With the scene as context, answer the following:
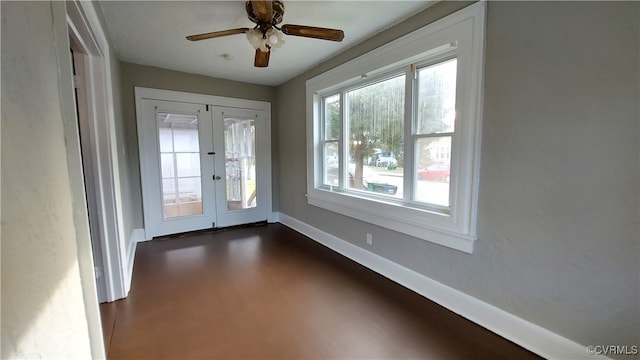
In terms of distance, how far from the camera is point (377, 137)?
2.92m

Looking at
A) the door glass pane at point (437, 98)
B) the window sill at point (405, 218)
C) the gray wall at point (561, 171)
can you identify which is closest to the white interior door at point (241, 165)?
the window sill at point (405, 218)

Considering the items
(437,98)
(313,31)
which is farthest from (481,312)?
(313,31)

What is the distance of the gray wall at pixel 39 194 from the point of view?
641mm

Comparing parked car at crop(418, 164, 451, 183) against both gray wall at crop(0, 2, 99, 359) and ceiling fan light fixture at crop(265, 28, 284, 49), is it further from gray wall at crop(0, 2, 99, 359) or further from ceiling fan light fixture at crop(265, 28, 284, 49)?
gray wall at crop(0, 2, 99, 359)

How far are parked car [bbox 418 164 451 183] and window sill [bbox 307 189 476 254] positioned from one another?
0.30 m

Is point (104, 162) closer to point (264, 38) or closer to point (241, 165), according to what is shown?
point (264, 38)

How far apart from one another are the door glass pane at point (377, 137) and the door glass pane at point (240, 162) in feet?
6.34

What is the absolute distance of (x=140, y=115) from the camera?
145 inches

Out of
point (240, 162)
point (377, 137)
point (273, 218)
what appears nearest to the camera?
point (377, 137)

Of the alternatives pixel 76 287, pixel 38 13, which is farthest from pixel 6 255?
pixel 38 13

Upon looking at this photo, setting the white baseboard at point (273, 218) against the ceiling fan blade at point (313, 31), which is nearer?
the ceiling fan blade at point (313, 31)

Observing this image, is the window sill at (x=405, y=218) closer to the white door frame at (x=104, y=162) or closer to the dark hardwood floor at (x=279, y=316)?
the dark hardwood floor at (x=279, y=316)

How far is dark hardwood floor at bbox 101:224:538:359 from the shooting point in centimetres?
176

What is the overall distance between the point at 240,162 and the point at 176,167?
3.13 ft
